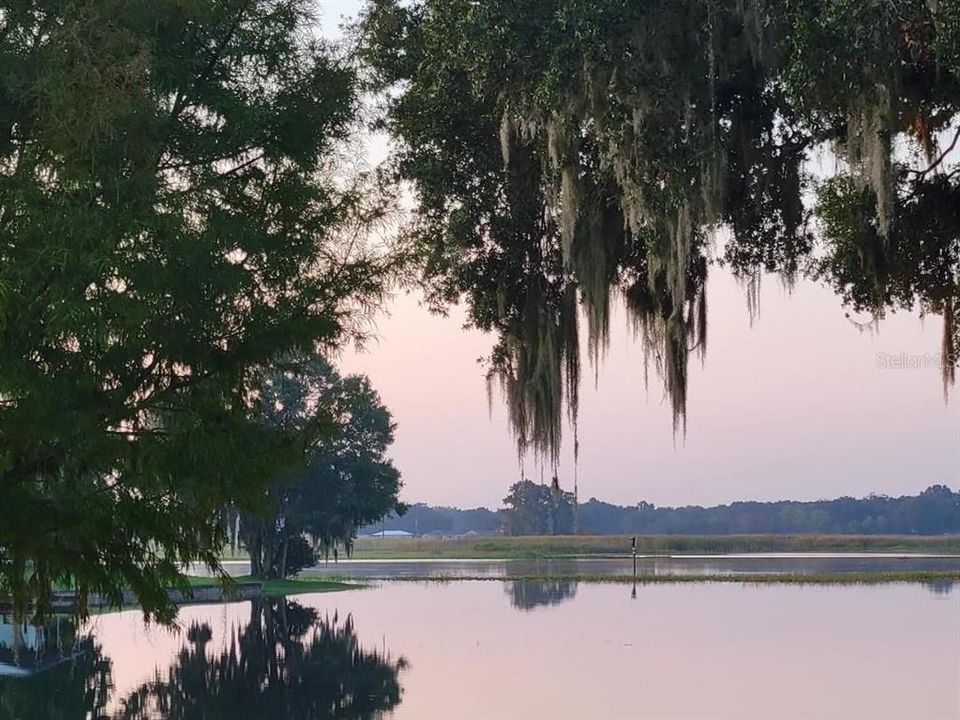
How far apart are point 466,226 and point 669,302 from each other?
7.81ft

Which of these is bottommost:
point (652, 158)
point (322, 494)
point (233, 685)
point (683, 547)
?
point (233, 685)

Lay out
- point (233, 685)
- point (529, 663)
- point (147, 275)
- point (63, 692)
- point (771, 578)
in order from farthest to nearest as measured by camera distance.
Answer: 1. point (771, 578)
2. point (529, 663)
3. point (233, 685)
4. point (63, 692)
5. point (147, 275)

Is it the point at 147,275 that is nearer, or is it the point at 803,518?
the point at 147,275

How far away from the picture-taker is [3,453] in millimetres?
12094

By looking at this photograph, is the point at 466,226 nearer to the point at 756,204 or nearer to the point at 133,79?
the point at 756,204

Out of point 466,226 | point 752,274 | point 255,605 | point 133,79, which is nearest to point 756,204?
point 752,274

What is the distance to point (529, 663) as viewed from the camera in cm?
2400

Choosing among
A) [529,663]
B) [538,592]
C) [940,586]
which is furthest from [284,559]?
[529,663]

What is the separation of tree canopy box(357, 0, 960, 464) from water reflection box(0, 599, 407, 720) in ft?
17.9

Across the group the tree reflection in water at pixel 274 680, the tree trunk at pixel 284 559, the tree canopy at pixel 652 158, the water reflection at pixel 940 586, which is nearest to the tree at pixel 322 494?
the tree trunk at pixel 284 559

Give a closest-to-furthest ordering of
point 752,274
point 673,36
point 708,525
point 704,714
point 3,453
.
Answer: point 3,453 → point 673,36 → point 752,274 → point 704,714 → point 708,525

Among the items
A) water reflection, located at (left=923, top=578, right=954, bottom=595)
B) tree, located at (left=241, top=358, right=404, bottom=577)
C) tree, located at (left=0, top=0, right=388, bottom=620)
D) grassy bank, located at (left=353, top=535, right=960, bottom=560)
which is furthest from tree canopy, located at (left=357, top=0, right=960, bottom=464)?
grassy bank, located at (left=353, top=535, right=960, bottom=560)

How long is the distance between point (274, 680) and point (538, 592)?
2365 centimetres

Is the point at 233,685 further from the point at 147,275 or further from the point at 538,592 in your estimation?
the point at 538,592
